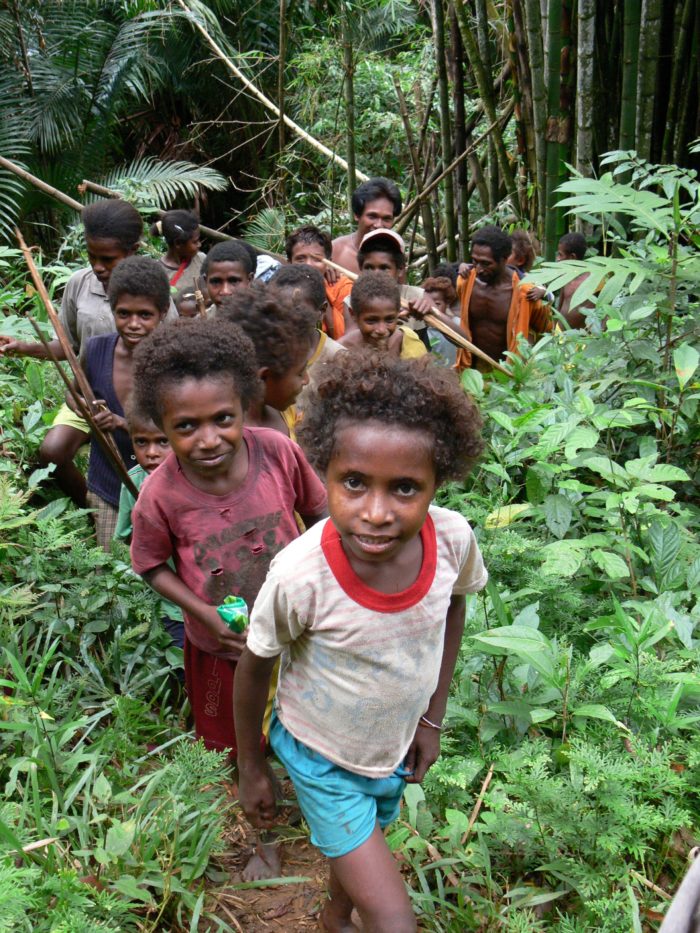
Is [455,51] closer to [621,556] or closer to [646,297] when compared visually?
[646,297]

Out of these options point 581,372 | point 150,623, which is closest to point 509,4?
point 581,372

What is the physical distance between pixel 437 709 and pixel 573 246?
3.84 meters

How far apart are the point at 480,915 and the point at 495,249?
428 centimetres

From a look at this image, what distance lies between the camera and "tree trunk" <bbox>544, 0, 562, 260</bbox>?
5047mm

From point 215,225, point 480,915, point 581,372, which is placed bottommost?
point 215,225

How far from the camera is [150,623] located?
10.8ft

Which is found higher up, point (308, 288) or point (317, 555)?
point (317, 555)

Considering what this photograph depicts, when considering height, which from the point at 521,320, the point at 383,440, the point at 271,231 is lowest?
the point at 271,231

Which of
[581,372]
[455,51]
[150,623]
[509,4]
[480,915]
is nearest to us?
[480,915]

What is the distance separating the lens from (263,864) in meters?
2.58

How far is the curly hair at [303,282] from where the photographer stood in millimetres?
3783

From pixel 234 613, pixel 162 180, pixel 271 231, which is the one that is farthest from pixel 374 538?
pixel 162 180

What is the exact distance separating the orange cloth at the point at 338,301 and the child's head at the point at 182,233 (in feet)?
3.42

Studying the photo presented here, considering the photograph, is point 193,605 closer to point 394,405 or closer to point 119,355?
point 394,405
